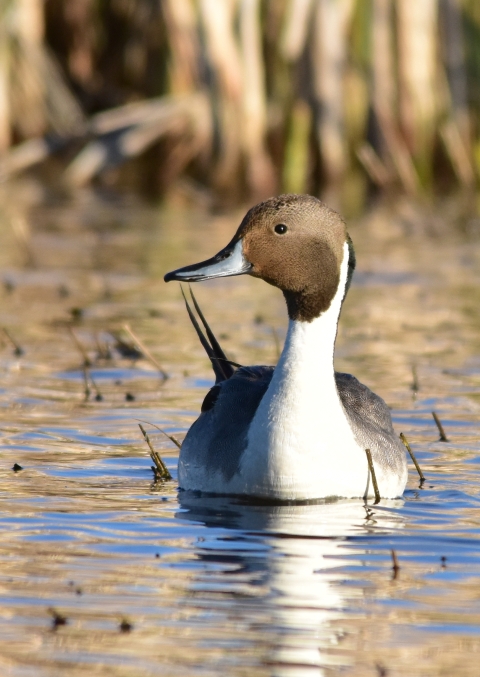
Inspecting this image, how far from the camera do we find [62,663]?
3545 millimetres

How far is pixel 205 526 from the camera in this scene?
497 cm

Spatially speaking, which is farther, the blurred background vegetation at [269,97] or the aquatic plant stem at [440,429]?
the blurred background vegetation at [269,97]

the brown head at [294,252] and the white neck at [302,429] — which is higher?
the brown head at [294,252]

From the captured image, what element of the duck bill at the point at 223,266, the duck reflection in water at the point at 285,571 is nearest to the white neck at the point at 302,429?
the duck reflection in water at the point at 285,571

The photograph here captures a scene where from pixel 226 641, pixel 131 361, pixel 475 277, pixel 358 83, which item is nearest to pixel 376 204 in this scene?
pixel 358 83

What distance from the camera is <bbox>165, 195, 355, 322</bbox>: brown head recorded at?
5.38 m

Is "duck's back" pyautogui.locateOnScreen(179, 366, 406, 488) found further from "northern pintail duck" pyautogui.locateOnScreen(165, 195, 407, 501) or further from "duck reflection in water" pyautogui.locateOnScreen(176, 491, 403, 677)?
"duck reflection in water" pyautogui.locateOnScreen(176, 491, 403, 677)

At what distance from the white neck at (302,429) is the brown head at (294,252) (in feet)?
0.47

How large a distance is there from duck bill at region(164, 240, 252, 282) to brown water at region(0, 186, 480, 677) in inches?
33.2

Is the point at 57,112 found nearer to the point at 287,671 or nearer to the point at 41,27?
the point at 41,27

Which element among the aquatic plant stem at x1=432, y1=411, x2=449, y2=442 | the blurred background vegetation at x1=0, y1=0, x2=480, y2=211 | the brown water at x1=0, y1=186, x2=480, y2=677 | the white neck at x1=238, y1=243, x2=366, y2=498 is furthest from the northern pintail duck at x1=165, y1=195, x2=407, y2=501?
the blurred background vegetation at x1=0, y1=0, x2=480, y2=211

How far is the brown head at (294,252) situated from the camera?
538 centimetres

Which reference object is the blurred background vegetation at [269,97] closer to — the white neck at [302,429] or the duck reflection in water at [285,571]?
the white neck at [302,429]

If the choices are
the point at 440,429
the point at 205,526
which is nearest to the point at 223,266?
the point at 205,526
